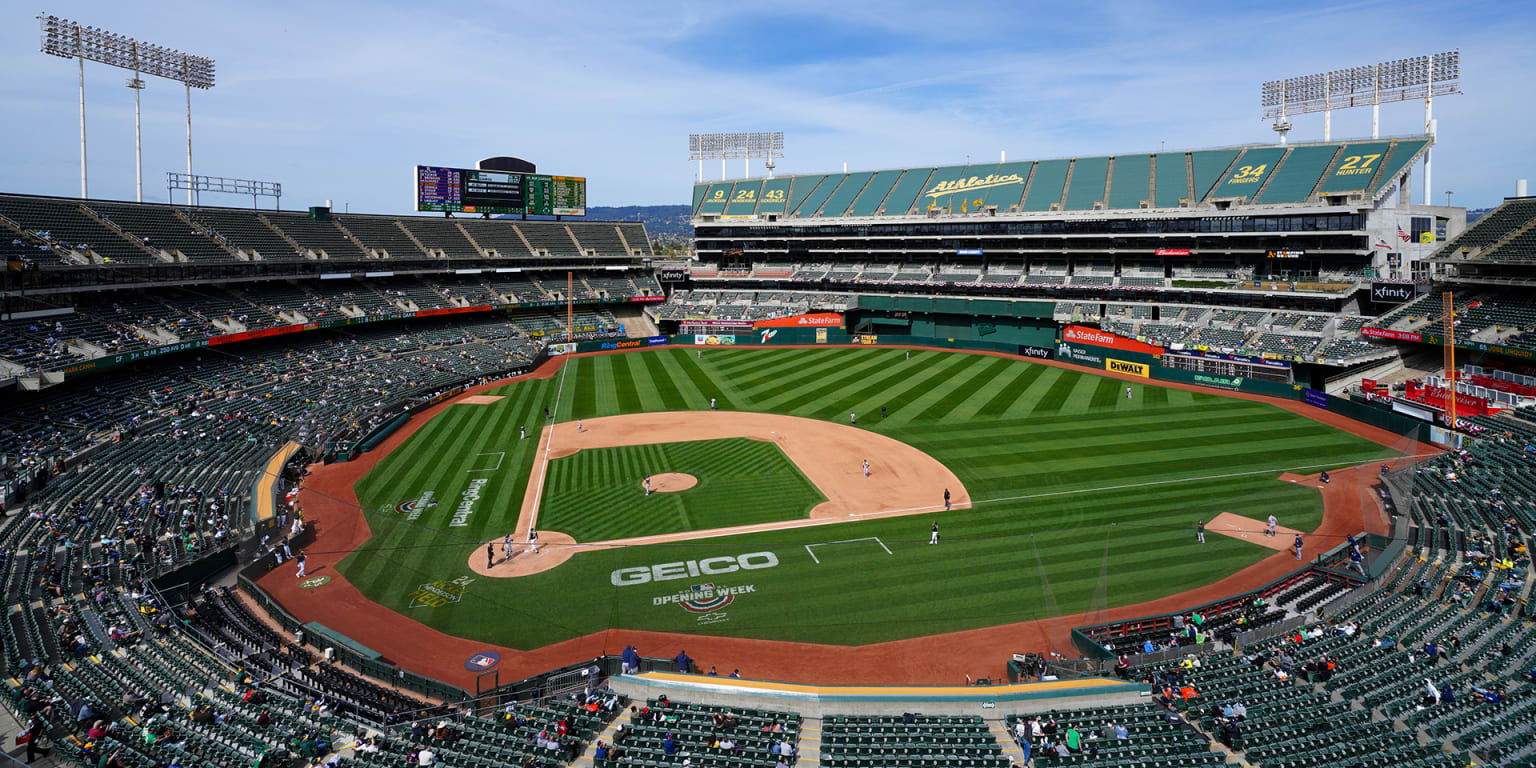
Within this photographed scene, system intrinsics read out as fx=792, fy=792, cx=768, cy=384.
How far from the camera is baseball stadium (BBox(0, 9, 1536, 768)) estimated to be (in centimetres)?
1568

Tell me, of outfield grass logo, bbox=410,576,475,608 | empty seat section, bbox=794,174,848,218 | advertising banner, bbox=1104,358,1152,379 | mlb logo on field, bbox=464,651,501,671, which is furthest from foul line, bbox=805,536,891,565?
empty seat section, bbox=794,174,848,218

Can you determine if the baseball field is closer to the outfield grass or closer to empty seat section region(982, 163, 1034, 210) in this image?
the outfield grass

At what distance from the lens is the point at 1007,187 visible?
2813 inches

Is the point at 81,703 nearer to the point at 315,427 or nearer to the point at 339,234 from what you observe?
the point at 315,427

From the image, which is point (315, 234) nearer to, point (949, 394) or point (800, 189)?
point (800, 189)

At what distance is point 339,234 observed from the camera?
64875 mm

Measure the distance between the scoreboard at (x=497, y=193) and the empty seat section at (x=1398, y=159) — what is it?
67.2 metres

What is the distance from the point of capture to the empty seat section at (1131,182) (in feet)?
207

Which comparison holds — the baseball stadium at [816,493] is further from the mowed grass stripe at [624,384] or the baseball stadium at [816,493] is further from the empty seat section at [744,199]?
the empty seat section at [744,199]

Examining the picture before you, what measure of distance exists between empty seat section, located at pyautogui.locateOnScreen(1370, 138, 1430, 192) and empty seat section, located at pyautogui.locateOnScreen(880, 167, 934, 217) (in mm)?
35496

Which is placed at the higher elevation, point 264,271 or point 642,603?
point 264,271

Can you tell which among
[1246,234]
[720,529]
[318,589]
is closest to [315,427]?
[318,589]

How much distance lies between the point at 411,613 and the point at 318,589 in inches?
153

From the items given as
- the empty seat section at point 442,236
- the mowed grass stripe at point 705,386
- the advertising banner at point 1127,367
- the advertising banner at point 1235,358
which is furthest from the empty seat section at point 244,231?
the advertising banner at point 1235,358
